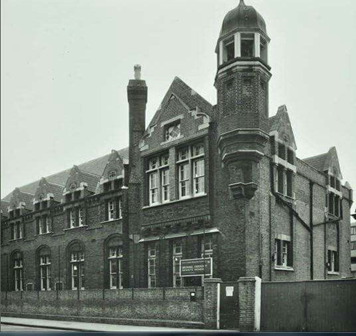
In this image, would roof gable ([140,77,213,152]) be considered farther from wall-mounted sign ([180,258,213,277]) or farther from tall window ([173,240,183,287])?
wall-mounted sign ([180,258,213,277])

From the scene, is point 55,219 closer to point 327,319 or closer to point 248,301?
point 248,301

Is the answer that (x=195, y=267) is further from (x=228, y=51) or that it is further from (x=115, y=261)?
(x=228, y=51)

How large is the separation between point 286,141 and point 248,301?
8.30m

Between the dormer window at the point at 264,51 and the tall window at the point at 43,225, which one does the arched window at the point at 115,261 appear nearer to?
the tall window at the point at 43,225

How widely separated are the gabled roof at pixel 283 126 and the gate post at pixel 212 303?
7361 mm

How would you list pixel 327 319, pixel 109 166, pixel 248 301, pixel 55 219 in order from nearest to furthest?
1. pixel 327 319
2. pixel 248 301
3. pixel 109 166
4. pixel 55 219

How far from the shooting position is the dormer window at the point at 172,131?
936 inches

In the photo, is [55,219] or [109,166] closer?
[109,166]

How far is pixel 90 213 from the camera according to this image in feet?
103

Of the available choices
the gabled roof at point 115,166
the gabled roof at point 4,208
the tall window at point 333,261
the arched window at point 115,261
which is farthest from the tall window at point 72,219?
the tall window at point 333,261

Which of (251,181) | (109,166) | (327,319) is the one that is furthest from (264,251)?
(109,166)

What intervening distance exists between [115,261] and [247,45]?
14.1 meters

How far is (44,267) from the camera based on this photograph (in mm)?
34312

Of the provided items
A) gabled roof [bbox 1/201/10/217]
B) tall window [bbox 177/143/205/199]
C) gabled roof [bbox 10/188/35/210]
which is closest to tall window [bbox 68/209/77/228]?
gabled roof [bbox 10/188/35/210]
